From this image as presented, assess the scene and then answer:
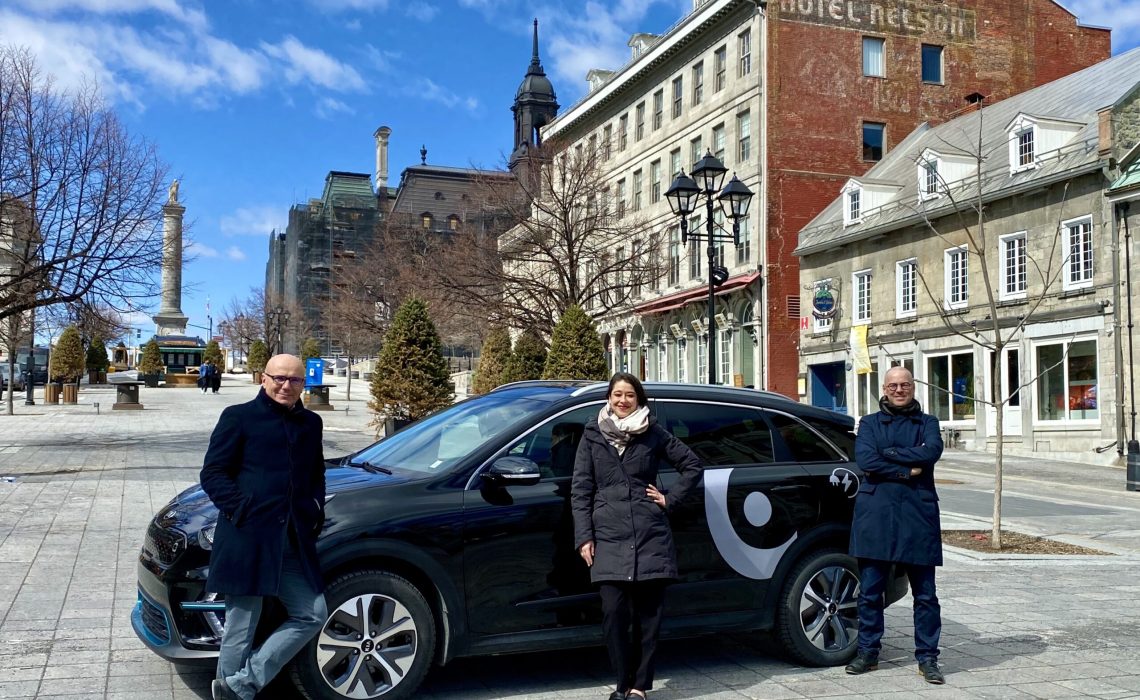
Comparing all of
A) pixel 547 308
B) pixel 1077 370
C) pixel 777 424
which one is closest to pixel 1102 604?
pixel 777 424

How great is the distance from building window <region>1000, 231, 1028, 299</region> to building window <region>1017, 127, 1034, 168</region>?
2080mm

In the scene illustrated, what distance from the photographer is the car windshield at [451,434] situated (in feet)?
19.7

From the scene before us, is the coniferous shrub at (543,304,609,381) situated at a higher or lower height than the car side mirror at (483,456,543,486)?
higher

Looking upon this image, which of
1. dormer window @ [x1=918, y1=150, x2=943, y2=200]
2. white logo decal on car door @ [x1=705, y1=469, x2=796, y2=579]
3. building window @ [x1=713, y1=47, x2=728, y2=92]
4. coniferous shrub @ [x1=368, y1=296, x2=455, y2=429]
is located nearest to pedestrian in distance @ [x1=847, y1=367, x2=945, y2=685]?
white logo decal on car door @ [x1=705, y1=469, x2=796, y2=579]

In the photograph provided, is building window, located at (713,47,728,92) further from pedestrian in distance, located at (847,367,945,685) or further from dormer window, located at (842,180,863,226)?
pedestrian in distance, located at (847,367,945,685)

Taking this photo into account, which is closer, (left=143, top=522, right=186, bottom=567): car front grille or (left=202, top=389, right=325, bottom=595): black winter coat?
(left=202, top=389, right=325, bottom=595): black winter coat

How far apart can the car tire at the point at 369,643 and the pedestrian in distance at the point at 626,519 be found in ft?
3.01

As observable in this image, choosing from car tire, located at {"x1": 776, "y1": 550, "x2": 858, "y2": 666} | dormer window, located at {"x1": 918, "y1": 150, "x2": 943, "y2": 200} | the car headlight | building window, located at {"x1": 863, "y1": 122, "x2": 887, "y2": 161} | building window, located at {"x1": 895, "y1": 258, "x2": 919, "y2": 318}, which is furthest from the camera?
building window, located at {"x1": 863, "y1": 122, "x2": 887, "y2": 161}

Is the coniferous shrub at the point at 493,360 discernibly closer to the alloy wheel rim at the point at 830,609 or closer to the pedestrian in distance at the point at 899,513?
the alloy wheel rim at the point at 830,609

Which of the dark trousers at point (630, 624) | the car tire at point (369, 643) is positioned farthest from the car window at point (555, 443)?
the car tire at point (369, 643)

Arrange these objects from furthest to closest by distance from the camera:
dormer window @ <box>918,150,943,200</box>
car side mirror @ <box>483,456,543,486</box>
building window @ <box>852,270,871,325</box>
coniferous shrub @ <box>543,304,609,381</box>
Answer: building window @ <box>852,270,871,325</box> < dormer window @ <box>918,150,943,200</box> < coniferous shrub @ <box>543,304,609,381</box> < car side mirror @ <box>483,456,543,486</box>

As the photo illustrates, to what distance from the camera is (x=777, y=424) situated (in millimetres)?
6680

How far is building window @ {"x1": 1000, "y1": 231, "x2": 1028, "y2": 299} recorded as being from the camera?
29062 mm

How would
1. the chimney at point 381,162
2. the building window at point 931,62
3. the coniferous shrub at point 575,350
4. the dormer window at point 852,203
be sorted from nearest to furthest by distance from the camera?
1. the coniferous shrub at point 575,350
2. the dormer window at point 852,203
3. the building window at point 931,62
4. the chimney at point 381,162
